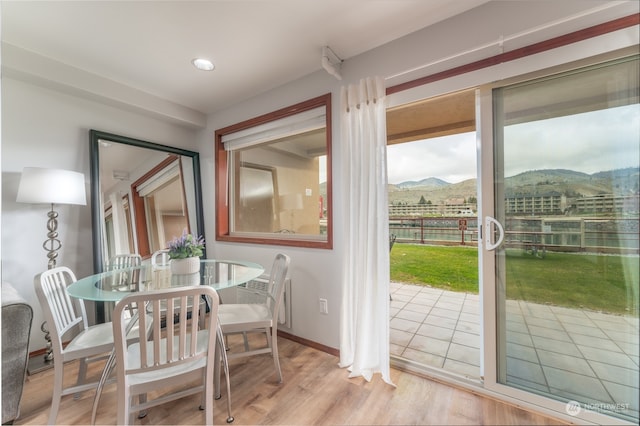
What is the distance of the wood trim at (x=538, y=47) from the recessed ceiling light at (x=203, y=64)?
5.50 ft

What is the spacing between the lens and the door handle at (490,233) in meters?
1.59

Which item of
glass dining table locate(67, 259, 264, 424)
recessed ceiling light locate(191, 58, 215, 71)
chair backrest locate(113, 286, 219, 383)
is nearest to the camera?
chair backrest locate(113, 286, 219, 383)

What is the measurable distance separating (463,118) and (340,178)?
181cm

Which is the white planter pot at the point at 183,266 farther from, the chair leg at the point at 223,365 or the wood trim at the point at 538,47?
the wood trim at the point at 538,47

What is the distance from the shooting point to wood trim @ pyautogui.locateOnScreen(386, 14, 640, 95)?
1.27 meters

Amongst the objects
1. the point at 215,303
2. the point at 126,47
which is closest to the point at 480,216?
the point at 215,303

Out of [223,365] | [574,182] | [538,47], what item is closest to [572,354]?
[574,182]

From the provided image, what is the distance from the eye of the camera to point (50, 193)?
76.1 inches

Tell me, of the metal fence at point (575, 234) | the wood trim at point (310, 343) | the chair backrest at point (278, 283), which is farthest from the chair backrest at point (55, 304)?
the metal fence at point (575, 234)

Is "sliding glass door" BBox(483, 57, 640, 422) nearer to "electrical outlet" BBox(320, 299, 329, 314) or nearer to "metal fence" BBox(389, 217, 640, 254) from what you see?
"metal fence" BBox(389, 217, 640, 254)

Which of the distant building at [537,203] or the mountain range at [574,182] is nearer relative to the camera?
the mountain range at [574,182]

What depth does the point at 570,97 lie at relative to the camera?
1435 mm

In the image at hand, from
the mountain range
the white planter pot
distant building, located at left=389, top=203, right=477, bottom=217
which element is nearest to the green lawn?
the mountain range

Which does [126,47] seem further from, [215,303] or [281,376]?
[281,376]
